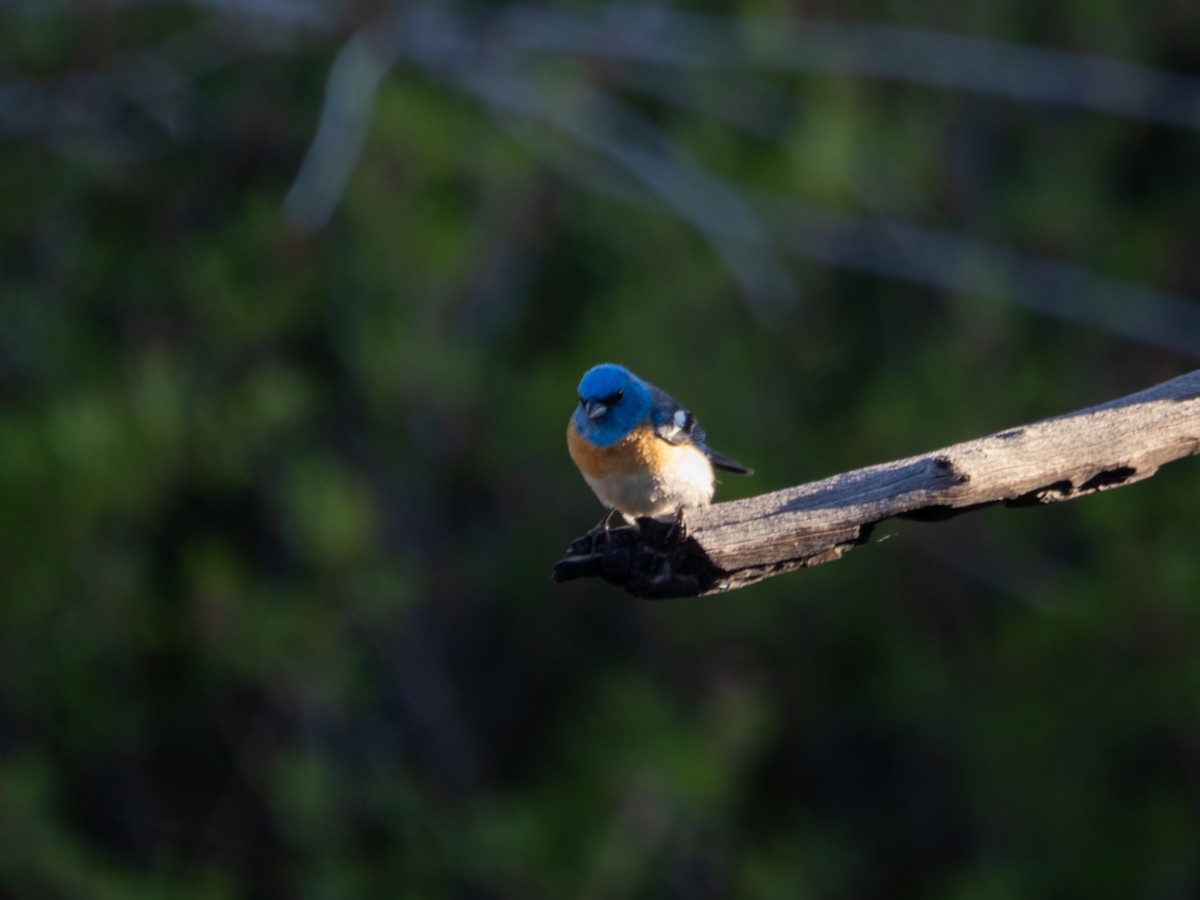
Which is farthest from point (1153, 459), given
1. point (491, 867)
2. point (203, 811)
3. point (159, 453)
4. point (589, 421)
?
point (203, 811)

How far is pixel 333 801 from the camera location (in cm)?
598

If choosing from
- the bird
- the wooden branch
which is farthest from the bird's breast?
the wooden branch

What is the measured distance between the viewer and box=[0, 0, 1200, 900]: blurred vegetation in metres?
5.90

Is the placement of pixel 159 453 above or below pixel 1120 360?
below

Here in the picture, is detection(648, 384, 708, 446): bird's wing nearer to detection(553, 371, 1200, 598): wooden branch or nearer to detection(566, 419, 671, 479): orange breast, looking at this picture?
detection(566, 419, 671, 479): orange breast

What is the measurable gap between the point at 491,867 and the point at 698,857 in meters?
0.95

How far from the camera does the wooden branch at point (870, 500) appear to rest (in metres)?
2.31

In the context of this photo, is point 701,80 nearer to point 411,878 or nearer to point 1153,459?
point 411,878

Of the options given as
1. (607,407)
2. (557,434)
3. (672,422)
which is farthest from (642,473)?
(557,434)

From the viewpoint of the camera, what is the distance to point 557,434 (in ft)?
21.4

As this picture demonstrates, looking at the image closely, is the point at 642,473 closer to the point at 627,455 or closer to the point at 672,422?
the point at 627,455

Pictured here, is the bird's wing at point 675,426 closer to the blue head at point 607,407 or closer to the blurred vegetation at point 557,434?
the blue head at point 607,407

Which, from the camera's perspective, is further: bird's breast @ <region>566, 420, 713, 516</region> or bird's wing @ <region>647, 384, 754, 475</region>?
bird's wing @ <region>647, 384, 754, 475</region>

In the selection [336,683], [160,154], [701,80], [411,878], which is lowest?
[411,878]
